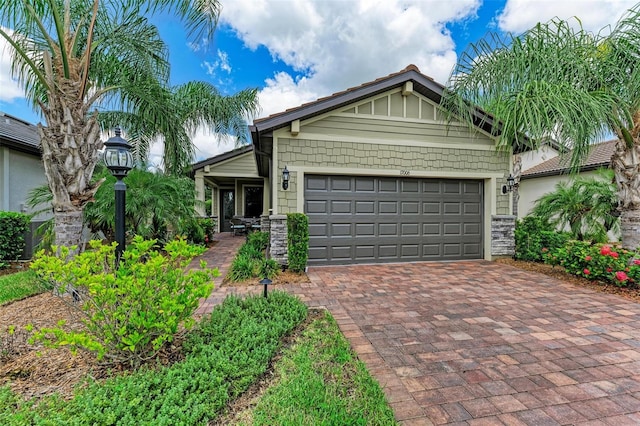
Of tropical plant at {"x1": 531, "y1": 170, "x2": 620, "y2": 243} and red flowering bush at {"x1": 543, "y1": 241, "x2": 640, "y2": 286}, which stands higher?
tropical plant at {"x1": 531, "y1": 170, "x2": 620, "y2": 243}

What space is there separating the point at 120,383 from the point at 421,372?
2.52 metres

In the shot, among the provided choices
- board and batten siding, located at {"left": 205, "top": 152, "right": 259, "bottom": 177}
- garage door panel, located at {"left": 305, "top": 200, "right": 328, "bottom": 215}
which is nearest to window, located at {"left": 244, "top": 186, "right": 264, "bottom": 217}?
board and batten siding, located at {"left": 205, "top": 152, "right": 259, "bottom": 177}

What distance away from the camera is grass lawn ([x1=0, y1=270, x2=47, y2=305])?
15.0 ft

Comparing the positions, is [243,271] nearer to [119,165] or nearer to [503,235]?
[119,165]

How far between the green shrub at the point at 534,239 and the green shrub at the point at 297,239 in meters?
5.83

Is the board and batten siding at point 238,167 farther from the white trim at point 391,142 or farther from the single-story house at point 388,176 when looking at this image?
the white trim at point 391,142

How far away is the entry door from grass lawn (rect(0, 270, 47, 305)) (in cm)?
1107

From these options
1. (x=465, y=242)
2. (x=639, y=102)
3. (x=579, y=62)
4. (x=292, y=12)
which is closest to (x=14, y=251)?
(x=292, y=12)


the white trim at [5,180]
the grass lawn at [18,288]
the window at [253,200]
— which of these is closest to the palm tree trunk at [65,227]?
the grass lawn at [18,288]

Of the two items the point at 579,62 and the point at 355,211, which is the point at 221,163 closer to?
the point at 355,211

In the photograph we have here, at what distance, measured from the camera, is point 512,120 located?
4.58 metres

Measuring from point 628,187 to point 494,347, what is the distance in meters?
4.86

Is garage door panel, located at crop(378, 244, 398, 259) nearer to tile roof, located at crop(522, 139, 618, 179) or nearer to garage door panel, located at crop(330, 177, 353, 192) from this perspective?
garage door panel, located at crop(330, 177, 353, 192)

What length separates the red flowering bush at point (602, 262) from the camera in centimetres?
517
